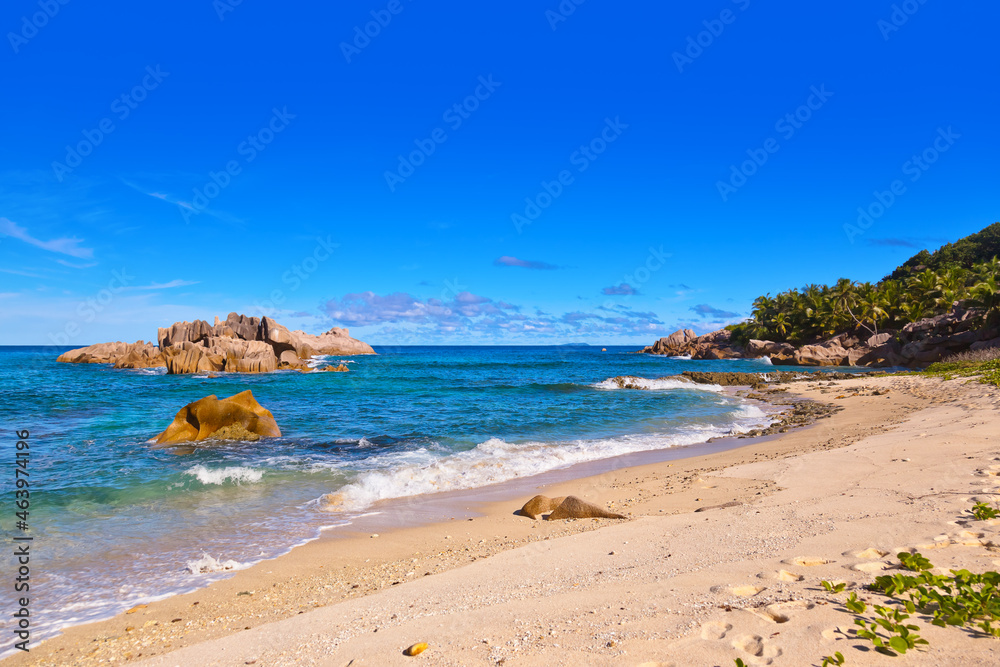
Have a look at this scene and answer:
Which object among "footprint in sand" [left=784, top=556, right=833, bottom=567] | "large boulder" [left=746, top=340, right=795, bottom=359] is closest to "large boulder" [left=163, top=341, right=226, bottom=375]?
"footprint in sand" [left=784, top=556, right=833, bottom=567]

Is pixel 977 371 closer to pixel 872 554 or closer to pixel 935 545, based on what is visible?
pixel 935 545

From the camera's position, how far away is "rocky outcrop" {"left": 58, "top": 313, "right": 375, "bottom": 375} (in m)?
49.3

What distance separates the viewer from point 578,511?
334 inches

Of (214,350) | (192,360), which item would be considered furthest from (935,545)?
(214,350)

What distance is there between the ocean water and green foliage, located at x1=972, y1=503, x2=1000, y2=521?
873cm

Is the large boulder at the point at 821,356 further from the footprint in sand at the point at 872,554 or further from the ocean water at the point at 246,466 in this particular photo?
the footprint in sand at the point at 872,554

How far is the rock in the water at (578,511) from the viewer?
833cm

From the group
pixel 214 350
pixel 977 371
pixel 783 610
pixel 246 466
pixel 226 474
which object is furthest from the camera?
pixel 214 350

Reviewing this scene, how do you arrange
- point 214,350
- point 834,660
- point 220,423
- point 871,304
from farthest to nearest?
1. point 871,304
2. point 214,350
3. point 220,423
4. point 834,660

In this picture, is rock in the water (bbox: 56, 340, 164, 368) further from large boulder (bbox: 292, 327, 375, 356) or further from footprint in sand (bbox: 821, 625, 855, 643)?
footprint in sand (bbox: 821, 625, 855, 643)

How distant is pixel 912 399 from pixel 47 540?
1089 inches

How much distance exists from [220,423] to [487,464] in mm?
9724

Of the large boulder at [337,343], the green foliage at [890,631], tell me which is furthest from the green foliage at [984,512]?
the large boulder at [337,343]

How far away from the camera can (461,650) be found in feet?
11.8
